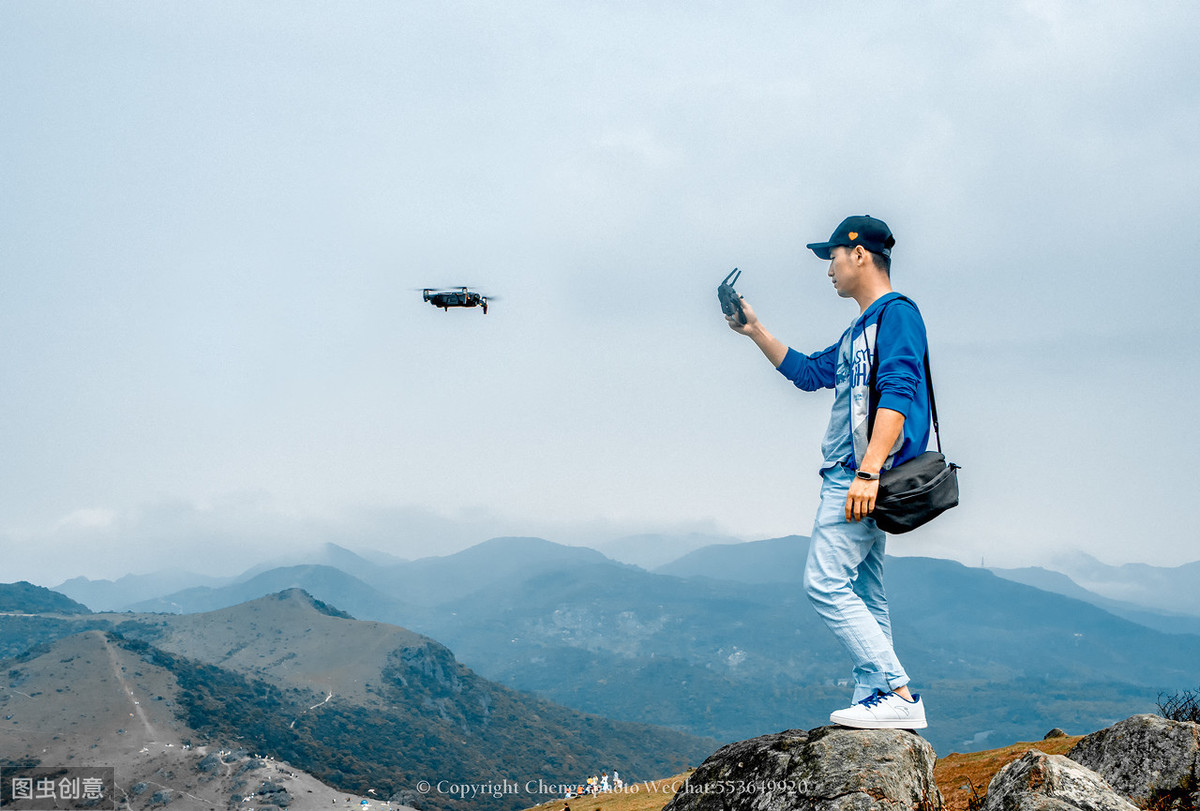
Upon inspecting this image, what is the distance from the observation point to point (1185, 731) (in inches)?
306

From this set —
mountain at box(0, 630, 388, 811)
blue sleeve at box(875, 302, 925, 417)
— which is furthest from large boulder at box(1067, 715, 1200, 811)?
mountain at box(0, 630, 388, 811)

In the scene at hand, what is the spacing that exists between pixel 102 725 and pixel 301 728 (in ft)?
142

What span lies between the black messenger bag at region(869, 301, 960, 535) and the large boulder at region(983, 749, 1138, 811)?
6.67 ft

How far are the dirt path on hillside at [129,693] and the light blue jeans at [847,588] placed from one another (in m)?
164

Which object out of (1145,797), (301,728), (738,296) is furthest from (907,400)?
(301,728)

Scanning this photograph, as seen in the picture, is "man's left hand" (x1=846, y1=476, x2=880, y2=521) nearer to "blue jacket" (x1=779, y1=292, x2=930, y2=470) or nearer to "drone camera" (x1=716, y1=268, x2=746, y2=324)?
"blue jacket" (x1=779, y1=292, x2=930, y2=470)

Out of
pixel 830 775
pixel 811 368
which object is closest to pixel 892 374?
pixel 811 368

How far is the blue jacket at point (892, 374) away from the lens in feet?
20.0

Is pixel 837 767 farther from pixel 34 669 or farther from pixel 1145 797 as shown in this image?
pixel 34 669

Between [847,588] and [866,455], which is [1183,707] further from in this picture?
[866,455]

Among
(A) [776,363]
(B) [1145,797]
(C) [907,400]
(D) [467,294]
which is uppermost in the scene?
(D) [467,294]

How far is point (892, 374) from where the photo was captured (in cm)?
612

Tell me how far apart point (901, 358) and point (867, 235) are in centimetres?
131

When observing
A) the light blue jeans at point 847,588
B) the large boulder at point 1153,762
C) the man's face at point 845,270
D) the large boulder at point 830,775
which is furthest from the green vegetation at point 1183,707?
the man's face at point 845,270
